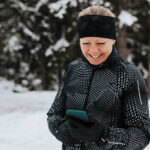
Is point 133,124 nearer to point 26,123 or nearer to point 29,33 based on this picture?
point 26,123

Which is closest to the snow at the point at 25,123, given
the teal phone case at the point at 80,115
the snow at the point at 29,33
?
the snow at the point at 29,33

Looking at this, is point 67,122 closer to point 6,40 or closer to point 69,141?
point 69,141

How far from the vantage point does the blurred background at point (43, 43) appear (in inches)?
367

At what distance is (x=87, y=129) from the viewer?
1.64 metres

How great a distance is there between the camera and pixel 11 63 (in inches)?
611

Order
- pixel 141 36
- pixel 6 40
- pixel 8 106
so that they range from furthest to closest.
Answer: pixel 141 36, pixel 6 40, pixel 8 106

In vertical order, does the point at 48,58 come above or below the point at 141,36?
below

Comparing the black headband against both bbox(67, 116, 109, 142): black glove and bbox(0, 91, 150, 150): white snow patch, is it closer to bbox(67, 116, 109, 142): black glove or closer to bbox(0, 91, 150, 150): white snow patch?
bbox(67, 116, 109, 142): black glove

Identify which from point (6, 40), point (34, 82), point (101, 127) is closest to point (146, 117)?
point (101, 127)

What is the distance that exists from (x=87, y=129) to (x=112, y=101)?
0.26 m

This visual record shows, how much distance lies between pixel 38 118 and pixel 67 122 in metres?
5.83

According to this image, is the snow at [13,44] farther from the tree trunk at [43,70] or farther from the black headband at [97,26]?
the black headband at [97,26]

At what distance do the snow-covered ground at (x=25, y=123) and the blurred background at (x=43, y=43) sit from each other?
0.08 feet

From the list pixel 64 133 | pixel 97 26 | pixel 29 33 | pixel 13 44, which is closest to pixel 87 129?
pixel 64 133
